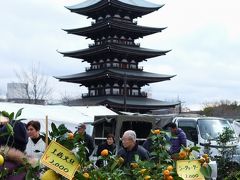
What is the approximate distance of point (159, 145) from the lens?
3.50 m

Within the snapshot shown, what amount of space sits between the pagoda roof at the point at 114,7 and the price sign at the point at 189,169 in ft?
117

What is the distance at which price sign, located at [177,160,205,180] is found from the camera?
121 inches

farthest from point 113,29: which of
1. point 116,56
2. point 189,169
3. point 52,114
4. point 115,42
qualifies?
point 189,169

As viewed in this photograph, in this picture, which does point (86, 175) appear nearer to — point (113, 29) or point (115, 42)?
point (113, 29)

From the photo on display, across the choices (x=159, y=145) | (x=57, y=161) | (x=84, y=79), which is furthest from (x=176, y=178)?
(x=84, y=79)

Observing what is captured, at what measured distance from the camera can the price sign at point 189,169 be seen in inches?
121

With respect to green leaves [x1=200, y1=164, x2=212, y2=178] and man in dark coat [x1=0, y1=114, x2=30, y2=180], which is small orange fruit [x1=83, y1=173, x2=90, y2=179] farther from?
green leaves [x1=200, y1=164, x2=212, y2=178]

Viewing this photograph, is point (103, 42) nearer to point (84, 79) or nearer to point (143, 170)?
point (84, 79)

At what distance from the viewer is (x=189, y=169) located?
311 cm

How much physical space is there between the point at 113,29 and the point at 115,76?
14.2 ft

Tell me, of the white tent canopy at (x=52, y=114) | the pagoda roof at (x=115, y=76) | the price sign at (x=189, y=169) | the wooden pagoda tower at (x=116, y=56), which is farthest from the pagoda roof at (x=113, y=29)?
the price sign at (x=189, y=169)

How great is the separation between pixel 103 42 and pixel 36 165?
36505 mm

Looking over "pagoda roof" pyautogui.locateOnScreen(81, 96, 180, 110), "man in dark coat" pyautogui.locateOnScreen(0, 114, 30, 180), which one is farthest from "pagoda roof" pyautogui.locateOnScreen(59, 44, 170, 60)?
"man in dark coat" pyautogui.locateOnScreen(0, 114, 30, 180)

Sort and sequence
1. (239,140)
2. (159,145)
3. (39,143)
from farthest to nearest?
(239,140) < (39,143) < (159,145)
